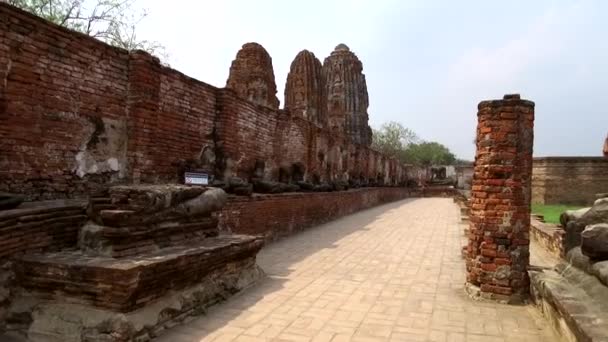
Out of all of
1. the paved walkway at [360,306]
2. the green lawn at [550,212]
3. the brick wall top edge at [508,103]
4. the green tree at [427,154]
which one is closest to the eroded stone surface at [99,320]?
the paved walkway at [360,306]

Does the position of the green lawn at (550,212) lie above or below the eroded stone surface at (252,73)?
below

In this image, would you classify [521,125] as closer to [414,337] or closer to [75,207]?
[414,337]

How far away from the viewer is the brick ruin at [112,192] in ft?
11.8

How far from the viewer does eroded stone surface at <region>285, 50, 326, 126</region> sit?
59.4 feet

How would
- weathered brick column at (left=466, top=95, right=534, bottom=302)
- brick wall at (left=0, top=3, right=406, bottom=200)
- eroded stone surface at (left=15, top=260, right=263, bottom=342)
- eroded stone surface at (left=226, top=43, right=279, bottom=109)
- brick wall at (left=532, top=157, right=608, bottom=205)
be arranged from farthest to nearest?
brick wall at (left=532, top=157, right=608, bottom=205) < eroded stone surface at (left=226, top=43, right=279, bottom=109) < weathered brick column at (left=466, top=95, right=534, bottom=302) < brick wall at (left=0, top=3, right=406, bottom=200) < eroded stone surface at (left=15, top=260, right=263, bottom=342)

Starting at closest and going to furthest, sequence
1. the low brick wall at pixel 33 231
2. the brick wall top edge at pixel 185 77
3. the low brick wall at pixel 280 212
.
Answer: the low brick wall at pixel 33 231 → the brick wall top edge at pixel 185 77 → the low brick wall at pixel 280 212

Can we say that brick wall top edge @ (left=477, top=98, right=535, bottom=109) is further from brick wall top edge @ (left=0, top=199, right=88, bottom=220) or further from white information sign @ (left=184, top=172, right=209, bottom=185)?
brick wall top edge @ (left=0, top=199, right=88, bottom=220)

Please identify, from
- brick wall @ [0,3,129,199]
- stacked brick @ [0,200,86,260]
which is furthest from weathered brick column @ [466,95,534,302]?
brick wall @ [0,3,129,199]

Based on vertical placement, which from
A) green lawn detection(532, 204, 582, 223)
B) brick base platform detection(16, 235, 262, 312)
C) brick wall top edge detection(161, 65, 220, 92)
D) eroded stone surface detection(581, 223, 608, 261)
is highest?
brick wall top edge detection(161, 65, 220, 92)

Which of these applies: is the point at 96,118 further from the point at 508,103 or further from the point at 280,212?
the point at 508,103

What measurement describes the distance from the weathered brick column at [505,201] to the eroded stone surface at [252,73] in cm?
857

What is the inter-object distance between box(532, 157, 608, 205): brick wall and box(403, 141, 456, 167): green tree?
3514 centimetres

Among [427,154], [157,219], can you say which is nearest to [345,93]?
[157,219]

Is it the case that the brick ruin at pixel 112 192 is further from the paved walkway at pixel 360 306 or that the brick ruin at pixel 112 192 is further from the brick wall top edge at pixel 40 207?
the paved walkway at pixel 360 306
